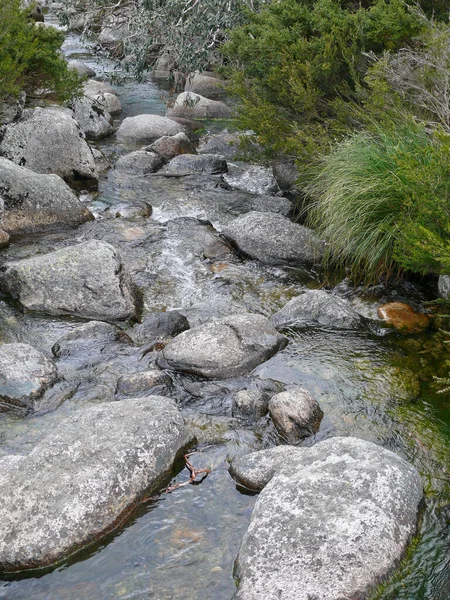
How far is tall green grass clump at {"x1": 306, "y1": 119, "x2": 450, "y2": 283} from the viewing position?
21.2 feet

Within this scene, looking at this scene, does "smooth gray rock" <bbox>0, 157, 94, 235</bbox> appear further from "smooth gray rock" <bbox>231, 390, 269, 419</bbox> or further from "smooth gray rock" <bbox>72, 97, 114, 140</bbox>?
"smooth gray rock" <bbox>231, 390, 269, 419</bbox>

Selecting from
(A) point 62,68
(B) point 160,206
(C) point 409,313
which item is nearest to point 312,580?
(C) point 409,313

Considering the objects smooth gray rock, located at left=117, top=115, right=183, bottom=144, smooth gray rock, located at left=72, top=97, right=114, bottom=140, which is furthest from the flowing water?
smooth gray rock, located at left=72, top=97, right=114, bottom=140

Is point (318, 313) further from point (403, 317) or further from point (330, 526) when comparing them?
point (330, 526)

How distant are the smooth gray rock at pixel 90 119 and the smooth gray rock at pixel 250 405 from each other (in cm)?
993

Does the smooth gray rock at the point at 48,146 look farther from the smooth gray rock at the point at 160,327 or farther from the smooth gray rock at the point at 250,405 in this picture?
the smooth gray rock at the point at 250,405

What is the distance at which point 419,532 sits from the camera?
171 inches

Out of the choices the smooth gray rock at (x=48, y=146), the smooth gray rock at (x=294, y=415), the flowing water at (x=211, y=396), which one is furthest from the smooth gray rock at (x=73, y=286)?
the smooth gray rock at (x=48, y=146)

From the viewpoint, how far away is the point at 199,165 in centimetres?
1248

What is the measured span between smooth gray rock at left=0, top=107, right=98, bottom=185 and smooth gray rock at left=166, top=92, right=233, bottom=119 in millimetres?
5267

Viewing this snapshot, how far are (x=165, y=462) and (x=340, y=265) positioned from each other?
422 centimetres

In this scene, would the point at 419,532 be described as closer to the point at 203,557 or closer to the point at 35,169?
the point at 203,557

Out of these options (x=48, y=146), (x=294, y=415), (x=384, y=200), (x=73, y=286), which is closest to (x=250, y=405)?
(x=294, y=415)

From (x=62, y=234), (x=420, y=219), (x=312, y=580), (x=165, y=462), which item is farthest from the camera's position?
(x=62, y=234)
